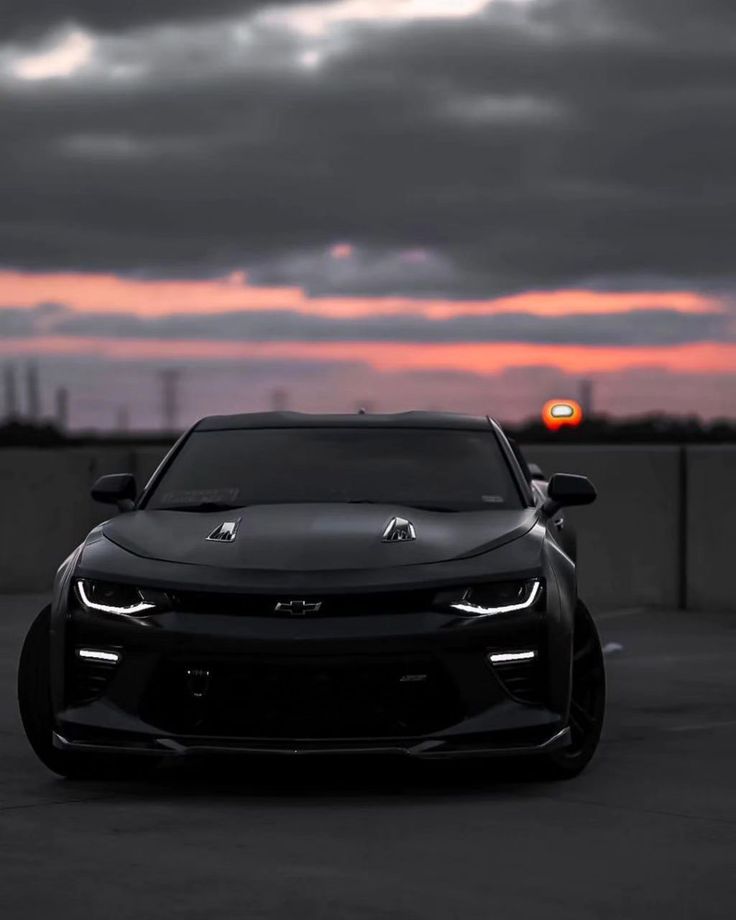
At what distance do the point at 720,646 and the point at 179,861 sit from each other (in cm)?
805

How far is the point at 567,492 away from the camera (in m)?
8.88

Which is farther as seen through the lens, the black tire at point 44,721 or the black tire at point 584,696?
the black tire at point 584,696

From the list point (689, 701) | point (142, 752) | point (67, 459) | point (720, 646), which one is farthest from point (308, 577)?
point (67, 459)

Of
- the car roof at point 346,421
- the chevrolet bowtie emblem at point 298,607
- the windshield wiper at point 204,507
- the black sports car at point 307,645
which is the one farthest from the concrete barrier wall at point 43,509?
the chevrolet bowtie emblem at point 298,607

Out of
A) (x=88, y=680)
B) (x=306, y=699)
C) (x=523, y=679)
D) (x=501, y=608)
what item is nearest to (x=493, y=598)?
(x=501, y=608)

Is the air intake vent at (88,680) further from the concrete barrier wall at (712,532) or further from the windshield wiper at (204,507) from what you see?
the concrete barrier wall at (712,532)

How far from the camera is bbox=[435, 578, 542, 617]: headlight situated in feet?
24.0

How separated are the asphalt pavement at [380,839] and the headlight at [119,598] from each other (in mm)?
670

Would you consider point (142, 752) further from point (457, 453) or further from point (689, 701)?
point (689, 701)

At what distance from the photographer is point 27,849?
6.44 meters

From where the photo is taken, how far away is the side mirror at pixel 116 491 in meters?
8.95

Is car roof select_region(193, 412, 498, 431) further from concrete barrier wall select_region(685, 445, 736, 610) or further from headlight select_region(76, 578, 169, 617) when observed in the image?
concrete barrier wall select_region(685, 445, 736, 610)

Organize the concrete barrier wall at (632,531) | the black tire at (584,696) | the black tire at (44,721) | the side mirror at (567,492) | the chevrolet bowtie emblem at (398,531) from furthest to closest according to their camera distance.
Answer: the concrete barrier wall at (632,531)
the side mirror at (567,492)
the black tire at (584,696)
the black tire at (44,721)
the chevrolet bowtie emblem at (398,531)

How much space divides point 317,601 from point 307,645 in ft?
0.56
